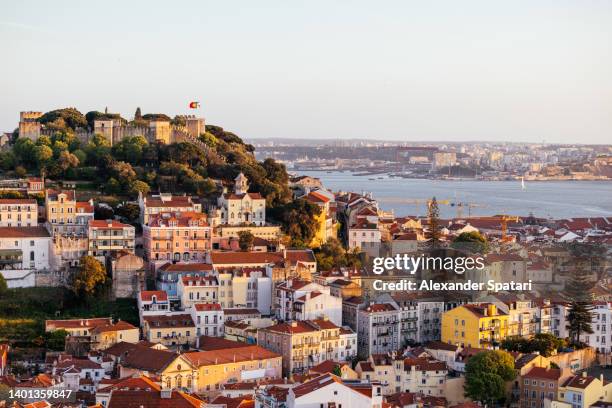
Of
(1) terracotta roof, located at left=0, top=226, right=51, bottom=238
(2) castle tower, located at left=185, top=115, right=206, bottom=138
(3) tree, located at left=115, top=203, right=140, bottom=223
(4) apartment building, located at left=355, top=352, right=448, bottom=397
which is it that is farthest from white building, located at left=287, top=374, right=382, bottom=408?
(2) castle tower, located at left=185, top=115, right=206, bottom=138

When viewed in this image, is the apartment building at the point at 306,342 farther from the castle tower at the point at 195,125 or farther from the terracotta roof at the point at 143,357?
the castle tower at the point at 195,125

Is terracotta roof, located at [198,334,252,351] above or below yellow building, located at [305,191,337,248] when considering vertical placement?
below

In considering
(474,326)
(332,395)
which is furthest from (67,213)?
(332,395)

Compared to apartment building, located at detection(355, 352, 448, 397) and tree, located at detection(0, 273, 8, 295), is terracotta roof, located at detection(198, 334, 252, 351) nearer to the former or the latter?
apartment building, located at detection(355, 352, 448, 397)

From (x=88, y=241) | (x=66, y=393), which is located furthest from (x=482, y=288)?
(x=66, y=393)

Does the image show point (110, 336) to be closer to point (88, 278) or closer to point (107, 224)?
point (88, 278)

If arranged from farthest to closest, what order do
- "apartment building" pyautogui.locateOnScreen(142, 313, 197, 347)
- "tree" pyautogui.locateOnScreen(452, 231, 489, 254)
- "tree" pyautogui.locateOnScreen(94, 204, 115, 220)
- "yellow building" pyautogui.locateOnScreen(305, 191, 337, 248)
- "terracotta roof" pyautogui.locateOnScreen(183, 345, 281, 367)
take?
"tree" pyautogui.locateOnScreen(452, 231, 489, 254), "yellow building" pyautogui.locateOnScreen(305, 191, 337, 248), "tree" pyautogui.locateOnScreen(94, 204, 115, 220), "apartment building" pyautogui.locateOnScreen(142, 313, 197, 347), "terracotta roof" pyautogui.locateOnScreen(183, 345, 281, 367)
